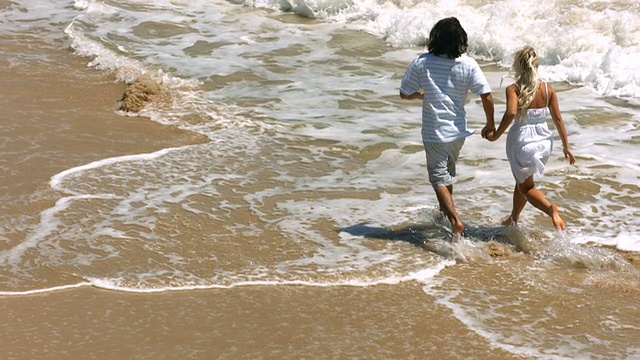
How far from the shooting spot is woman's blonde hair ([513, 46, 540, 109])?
6.12 m

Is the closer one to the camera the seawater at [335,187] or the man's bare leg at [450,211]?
the seawater at [335,187]

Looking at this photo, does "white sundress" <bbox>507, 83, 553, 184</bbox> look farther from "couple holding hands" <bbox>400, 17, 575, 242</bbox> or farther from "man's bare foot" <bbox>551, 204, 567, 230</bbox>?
"man's bare foot" <bbox>551, 204, 567, 230</bbox>

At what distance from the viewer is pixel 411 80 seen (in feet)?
20.7

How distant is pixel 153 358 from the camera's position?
184 inches

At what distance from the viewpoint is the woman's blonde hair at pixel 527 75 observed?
612 centimetres

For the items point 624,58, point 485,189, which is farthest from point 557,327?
point 624,58

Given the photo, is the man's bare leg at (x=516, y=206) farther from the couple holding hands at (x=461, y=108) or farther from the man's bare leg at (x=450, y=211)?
the man's bare leg at (x=450, y=211)

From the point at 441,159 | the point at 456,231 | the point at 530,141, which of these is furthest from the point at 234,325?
the point at 530,141

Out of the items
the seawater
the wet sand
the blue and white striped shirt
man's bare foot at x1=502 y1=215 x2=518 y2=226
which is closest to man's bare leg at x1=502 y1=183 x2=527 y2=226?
man's bare foot at x1=502 y1=215 x2=518 y2=226

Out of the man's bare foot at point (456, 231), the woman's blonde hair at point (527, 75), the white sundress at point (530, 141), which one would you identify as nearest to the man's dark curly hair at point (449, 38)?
the woman's blonde hair at point (527, 75)

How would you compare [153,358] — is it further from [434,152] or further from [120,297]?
[434,152]

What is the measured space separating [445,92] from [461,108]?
7.3 inches

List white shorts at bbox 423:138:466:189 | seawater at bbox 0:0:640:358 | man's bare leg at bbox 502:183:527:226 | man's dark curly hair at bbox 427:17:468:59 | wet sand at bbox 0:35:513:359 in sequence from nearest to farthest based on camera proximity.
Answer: wet sand at bbox 0:35:513:359, seawater at bbox 0:0:640:358, man's dark curly hair at bbox 427:17:468:59, white shorts at bbox 423:138:466:189, man's bare leg at bbox 502:183:527:226

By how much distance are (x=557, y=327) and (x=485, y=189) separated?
8.80 feet
